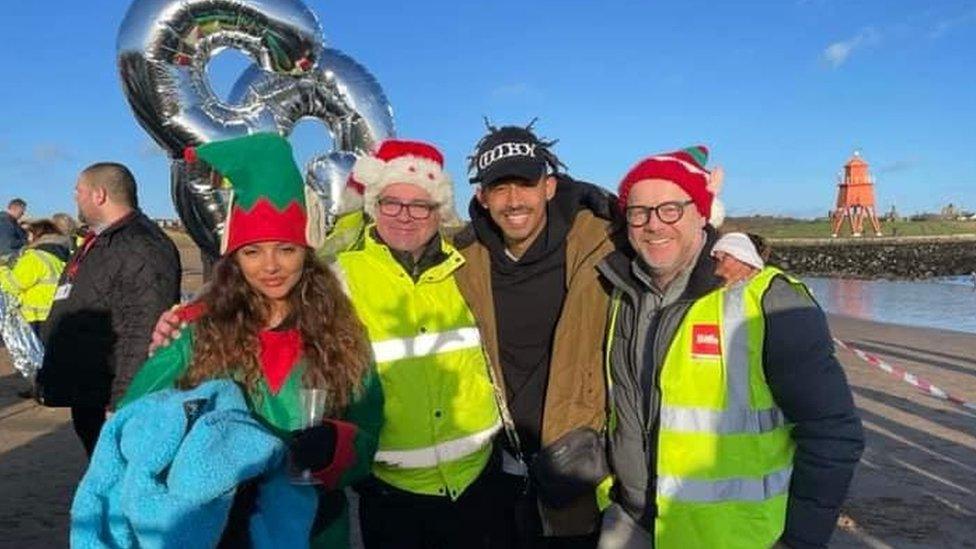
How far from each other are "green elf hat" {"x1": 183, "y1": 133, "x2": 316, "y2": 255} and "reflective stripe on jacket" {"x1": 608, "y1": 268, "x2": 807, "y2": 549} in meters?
1.20

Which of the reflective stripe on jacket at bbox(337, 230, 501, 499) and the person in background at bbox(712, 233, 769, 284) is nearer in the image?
the person in background at bbox(712, 233, 769, 284)

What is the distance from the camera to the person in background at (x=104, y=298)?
4.45 meters

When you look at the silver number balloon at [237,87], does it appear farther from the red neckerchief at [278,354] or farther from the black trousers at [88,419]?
the red neckerchief at [278,354]

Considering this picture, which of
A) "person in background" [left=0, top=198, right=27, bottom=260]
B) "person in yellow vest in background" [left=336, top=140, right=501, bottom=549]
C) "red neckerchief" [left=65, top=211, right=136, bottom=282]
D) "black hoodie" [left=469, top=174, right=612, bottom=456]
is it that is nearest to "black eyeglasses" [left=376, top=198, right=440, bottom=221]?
"person in yellow vest in background" [left=336, top=140, right=501, bottom=549]

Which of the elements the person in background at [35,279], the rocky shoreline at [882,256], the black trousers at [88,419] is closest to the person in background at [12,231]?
the person in background at [35,279]

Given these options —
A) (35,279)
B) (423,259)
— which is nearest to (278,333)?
(423,259)

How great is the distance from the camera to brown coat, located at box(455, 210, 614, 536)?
3.06m

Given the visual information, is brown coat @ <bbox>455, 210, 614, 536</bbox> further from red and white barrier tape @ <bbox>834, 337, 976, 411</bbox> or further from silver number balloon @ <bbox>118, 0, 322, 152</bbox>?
red and white barrier tape @ <bbox>834, 337, 976, 411</bbox>

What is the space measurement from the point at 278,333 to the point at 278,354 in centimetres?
7

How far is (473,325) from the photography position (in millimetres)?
3207

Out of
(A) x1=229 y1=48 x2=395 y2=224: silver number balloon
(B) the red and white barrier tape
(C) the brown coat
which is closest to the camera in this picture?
(C) the brown coat

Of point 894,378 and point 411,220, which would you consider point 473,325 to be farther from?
point 894,378

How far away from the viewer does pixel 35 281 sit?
8922mm

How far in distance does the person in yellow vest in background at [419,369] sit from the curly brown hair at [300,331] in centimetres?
37
